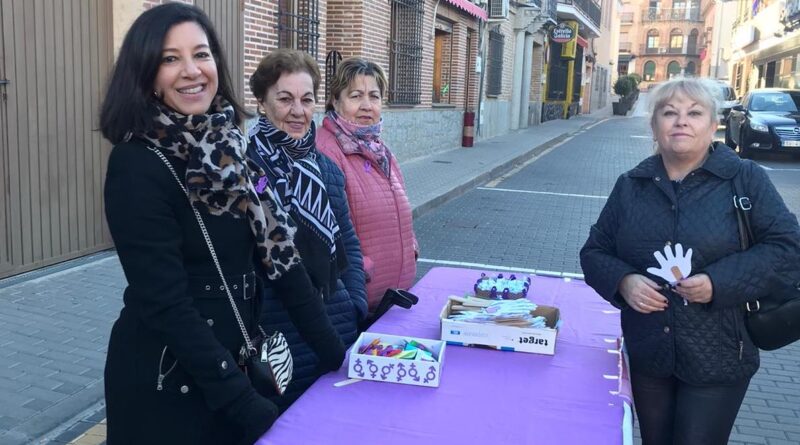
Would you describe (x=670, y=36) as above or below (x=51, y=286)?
above

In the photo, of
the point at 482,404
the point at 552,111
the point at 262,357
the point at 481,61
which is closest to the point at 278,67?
the point at 262,357

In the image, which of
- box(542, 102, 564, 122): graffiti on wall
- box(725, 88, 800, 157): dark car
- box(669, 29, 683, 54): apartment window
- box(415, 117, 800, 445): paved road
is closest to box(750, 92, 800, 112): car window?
box(725, 88, 800, 157): dark car

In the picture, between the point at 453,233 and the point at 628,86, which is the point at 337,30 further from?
the point at 628,86

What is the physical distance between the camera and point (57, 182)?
601 centimetres

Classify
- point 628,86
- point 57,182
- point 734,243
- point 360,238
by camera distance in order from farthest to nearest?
1. point 628,86
2. point 57,182
3. point 360,238
4. point 734,243

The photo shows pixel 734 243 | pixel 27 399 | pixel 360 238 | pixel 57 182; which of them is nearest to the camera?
pixel 734 243

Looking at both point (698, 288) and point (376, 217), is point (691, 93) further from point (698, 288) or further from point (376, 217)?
point (376, 217)

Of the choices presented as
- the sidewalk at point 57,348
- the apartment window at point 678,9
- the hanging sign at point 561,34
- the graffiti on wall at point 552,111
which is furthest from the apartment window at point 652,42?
the sidewalk at point 57,348

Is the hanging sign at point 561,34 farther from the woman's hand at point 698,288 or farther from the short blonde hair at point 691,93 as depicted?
the woman's hand at point 698,288

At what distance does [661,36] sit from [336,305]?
9025 centimetres

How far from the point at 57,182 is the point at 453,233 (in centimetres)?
457

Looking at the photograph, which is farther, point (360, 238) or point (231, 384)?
point (360, 238)

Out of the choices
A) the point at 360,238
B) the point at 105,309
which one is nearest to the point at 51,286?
the point at 105,309

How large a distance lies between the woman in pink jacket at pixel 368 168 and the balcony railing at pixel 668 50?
88.5 m
